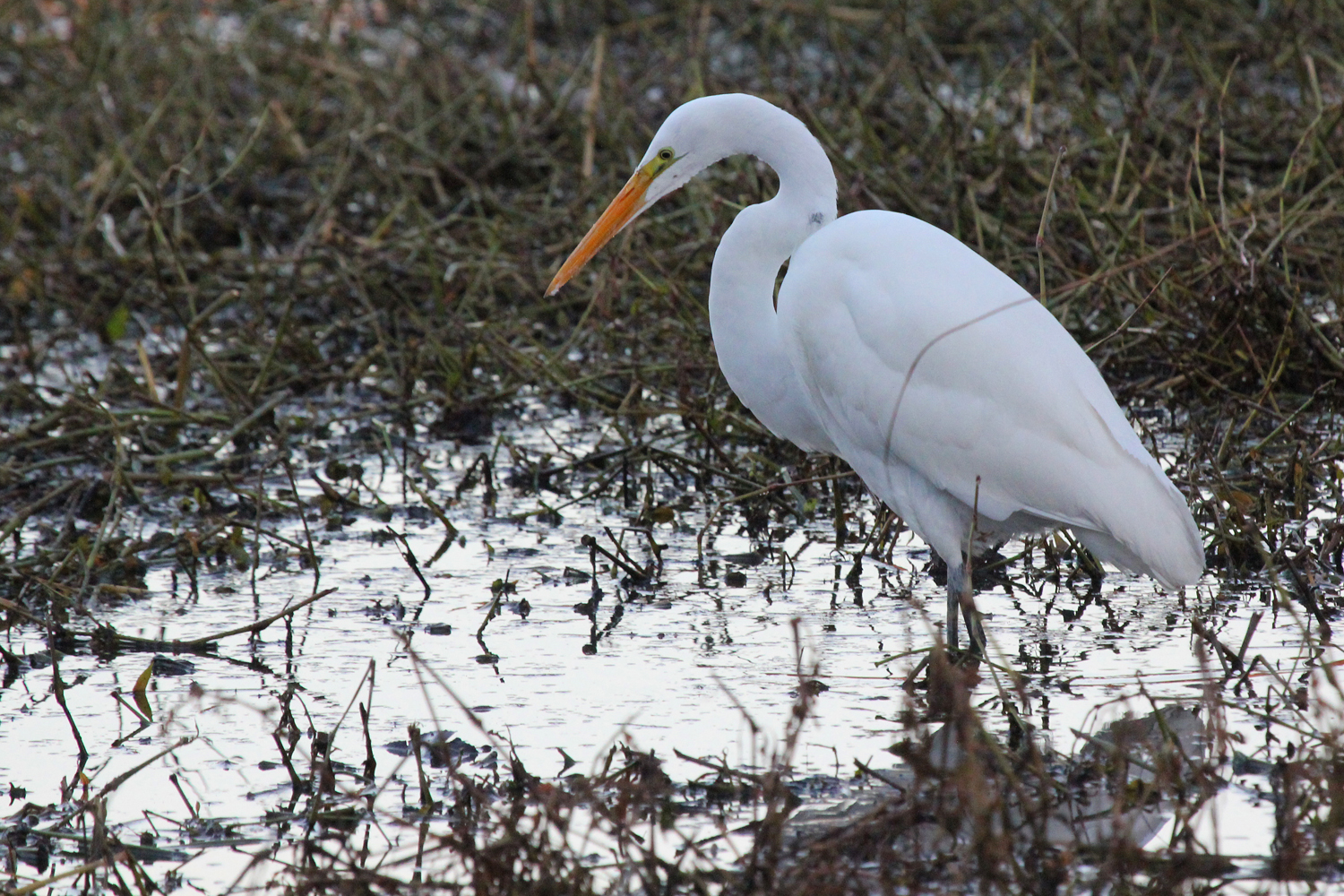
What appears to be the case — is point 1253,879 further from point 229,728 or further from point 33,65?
point 33,65

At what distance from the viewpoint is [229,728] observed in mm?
2951

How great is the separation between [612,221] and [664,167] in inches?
6.7

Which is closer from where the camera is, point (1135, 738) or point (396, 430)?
point (1135, 738)

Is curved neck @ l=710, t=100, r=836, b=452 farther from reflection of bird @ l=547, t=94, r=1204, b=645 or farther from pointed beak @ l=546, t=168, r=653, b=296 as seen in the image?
pointed beak @ l=546, t=168, r=653, b=296

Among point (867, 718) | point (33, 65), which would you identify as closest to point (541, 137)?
point (33, 65)

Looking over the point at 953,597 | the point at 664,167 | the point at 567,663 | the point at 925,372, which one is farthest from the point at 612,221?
the point at 953,597

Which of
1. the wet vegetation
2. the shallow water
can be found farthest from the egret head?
the shallow water

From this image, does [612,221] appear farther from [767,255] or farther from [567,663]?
[567,663]

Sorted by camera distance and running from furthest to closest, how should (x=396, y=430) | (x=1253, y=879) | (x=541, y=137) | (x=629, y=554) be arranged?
(x=541, y=137) → (x=396, y=430) → (x=629, y=554) → (x=1253, y=879)

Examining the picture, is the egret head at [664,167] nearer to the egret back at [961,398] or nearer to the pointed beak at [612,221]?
the pointed beak at [612,221]

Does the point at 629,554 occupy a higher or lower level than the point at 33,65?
lower

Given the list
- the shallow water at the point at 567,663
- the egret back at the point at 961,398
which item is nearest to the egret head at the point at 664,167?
the egret back at the point at 961,398

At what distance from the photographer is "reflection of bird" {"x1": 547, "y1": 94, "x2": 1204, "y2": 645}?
9.84 ft

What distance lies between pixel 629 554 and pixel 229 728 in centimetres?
121
